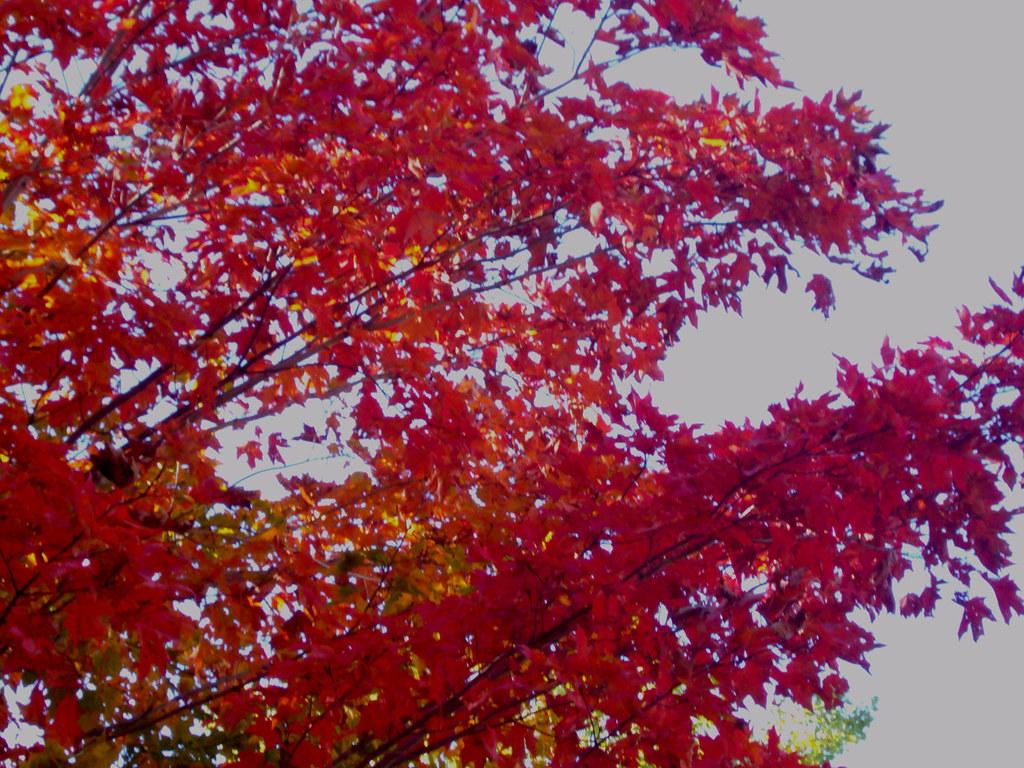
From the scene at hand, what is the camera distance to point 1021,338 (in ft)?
10.6

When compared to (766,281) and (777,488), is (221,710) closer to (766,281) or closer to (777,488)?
(777,488)

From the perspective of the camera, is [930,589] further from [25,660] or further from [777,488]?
[25,660]

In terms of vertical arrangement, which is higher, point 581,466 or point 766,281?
point 766,281

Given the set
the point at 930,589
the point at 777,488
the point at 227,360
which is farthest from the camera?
the point at 227,360

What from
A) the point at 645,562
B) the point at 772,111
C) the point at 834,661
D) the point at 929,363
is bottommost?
the point at 834,661

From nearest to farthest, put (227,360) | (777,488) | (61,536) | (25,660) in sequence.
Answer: (61,536) < (25,660) < (777,488) < (227,360)

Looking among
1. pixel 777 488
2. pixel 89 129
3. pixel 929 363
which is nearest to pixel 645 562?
pixel 777 488

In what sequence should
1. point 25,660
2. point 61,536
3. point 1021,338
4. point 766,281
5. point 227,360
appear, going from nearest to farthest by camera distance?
point 61,536
point 25,660
point 1021,338
point 766,281
point 227,360

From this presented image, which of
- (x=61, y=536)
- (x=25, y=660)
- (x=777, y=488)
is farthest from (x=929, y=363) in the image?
(x=25, y=660)

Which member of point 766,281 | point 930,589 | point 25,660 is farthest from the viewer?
point 766,281

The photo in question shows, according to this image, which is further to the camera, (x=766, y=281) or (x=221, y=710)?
(x=766, y=281)

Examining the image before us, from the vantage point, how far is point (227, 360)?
419 cm

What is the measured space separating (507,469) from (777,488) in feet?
5.36

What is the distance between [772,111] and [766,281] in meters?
0.65
